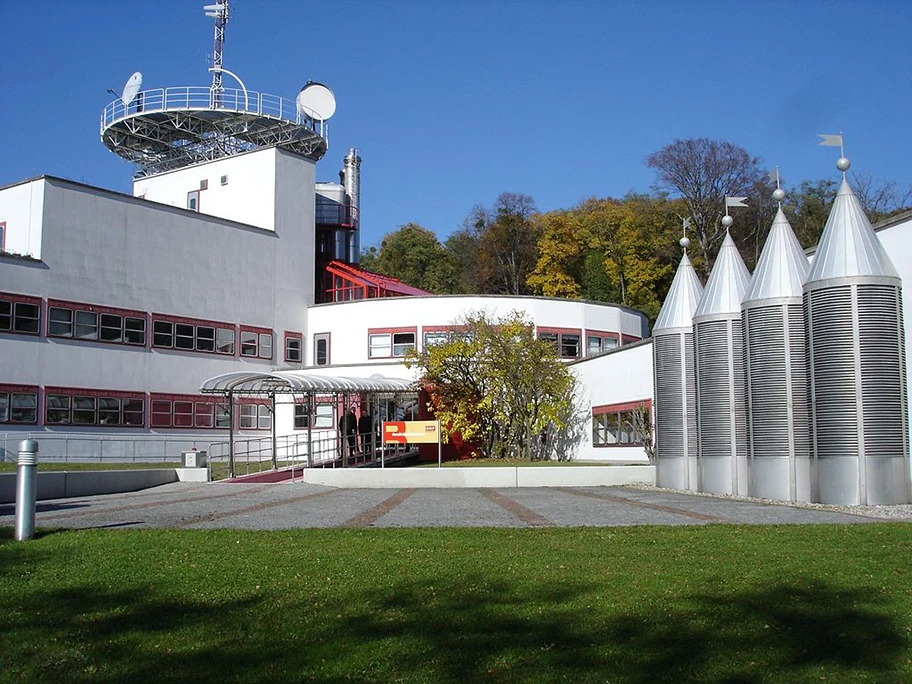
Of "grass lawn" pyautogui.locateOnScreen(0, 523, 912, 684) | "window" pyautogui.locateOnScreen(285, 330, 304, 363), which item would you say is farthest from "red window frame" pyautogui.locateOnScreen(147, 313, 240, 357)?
"grass lawn" pyautogui.locateOnScreen(0, 523, 912, 684)

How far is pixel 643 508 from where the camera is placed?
1698 centimetres

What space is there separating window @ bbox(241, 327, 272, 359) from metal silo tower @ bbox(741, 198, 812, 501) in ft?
85.9

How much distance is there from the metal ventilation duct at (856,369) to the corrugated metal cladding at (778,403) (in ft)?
2.22

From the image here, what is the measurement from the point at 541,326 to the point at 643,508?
25.2 m

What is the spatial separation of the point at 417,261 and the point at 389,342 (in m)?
33.8

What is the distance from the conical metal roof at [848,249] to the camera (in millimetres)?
18438

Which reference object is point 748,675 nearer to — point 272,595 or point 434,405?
point 272,595

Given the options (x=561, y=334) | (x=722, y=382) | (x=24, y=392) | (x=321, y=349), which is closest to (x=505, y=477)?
(x=722, y=382)

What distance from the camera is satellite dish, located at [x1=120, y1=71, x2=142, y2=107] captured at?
4831cm

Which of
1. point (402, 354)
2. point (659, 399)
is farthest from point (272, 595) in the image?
point (402, 354)

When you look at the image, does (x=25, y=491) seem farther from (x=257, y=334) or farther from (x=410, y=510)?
(x=257, y=334)

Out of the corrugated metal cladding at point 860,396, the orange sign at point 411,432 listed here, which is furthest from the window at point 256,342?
the corrugated metal cladding at point 860,396

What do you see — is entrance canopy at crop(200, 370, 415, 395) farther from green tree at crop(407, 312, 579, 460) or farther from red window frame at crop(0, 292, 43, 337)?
red window frame at crop(0, 292, 43, 337)

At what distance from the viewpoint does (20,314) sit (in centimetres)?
3378
